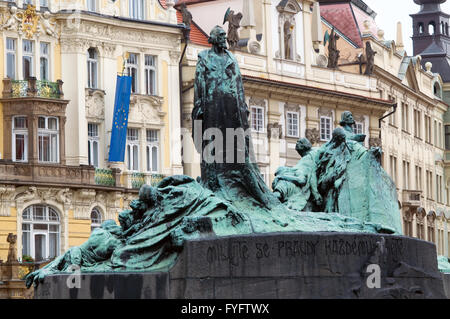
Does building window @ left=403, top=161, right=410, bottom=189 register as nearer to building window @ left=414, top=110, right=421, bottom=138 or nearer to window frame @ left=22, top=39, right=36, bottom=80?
building window @ left=414, top=110, right=421, bottom=138

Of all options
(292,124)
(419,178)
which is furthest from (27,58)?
(419,178)

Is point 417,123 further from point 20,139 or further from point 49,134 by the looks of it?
point 20,139

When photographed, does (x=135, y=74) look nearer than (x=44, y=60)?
No

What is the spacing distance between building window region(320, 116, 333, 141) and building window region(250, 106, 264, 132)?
10.8ft

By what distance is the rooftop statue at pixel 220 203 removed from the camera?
1830 centimetres

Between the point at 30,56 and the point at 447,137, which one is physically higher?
the point at 30,56

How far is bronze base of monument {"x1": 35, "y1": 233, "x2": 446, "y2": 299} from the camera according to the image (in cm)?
1777

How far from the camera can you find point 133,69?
46.6 meters

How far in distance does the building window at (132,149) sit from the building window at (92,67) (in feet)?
5.90

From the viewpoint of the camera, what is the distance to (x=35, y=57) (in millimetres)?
44000

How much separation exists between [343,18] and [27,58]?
18.9 meters

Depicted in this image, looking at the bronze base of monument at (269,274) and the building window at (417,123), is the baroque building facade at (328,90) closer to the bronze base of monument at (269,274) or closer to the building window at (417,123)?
the building window at (417,123)

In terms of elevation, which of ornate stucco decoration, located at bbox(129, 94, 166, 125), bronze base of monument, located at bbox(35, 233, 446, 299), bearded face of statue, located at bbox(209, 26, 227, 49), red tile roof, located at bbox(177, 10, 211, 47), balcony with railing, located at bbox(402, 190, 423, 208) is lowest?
bronze base of monument, located at bbox(35, 233, 446, 299)

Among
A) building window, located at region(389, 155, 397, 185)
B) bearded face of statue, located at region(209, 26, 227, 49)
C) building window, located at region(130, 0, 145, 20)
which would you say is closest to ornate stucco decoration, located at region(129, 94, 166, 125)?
building window, located at region(130, 0, 145, 20)
